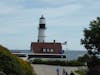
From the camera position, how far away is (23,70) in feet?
103

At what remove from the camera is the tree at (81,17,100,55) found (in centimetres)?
3256

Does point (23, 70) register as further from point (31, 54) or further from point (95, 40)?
point (31, 54)

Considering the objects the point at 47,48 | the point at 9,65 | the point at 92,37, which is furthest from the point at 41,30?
the point at 9,65

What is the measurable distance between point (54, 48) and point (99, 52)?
2923 inches

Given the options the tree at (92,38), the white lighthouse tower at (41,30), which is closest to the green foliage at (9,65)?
the tree at (92,38)

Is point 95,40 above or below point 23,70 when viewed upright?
above

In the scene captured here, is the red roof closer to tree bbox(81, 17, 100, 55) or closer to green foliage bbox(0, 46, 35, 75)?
tree bbox(81, 17, 100, 55)

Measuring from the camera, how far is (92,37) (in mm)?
33312

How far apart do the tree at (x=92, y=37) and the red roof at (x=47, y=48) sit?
67.0m

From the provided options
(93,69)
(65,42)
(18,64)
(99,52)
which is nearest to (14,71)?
(18,64)

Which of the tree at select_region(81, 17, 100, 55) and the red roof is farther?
the red roof

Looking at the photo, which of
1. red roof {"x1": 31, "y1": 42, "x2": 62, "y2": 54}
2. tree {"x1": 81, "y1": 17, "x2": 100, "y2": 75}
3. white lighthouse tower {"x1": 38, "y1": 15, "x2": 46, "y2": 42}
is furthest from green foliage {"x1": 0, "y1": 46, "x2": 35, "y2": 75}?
red roof {"x1": 31, "y1": 42, "x2": 62, "y2": 54}

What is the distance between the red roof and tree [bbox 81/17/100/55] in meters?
67.0

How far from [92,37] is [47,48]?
71.7 m
